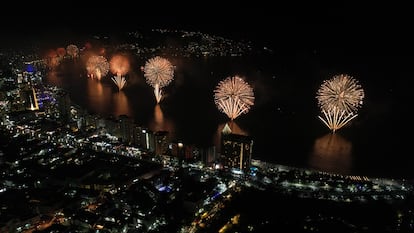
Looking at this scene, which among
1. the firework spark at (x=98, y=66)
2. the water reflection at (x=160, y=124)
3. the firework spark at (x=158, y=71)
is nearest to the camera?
the water reflection at (x=160, y=124)

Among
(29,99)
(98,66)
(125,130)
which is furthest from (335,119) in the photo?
(98,66)

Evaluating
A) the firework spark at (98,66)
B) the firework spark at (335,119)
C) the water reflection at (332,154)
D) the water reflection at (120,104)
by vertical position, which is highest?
the firework spark at (98,66)

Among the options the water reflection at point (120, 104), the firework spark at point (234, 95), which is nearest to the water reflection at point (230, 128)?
the firework spark at point (234, 95)

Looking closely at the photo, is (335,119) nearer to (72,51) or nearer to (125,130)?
(125,130)

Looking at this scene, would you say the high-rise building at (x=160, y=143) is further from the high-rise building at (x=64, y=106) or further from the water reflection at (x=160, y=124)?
the high-rise building at (x=64, y=106)

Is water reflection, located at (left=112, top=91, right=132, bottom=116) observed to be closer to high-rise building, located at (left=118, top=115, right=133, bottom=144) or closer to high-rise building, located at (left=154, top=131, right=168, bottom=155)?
high-rise building, located at (left=118, top=115, right=133, bottom=144)

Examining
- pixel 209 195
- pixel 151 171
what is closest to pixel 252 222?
pixel 209 195

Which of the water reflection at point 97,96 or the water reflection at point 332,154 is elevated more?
the water reflection at point 97,96
